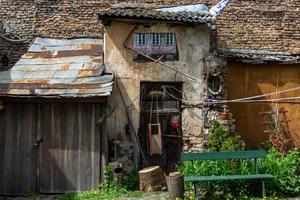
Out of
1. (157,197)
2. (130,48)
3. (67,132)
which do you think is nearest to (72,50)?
(130,48)

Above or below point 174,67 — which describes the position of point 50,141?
below

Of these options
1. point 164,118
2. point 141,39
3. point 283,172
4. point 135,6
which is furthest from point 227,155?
point 135,6

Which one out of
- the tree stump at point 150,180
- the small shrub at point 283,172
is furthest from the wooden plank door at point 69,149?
the small shrub at point 283,172

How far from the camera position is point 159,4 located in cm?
1529

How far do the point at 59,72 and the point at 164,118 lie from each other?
281 cm

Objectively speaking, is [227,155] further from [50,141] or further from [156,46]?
[50,141]

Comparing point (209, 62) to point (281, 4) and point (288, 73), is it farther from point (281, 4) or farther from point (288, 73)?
point (281, 4)

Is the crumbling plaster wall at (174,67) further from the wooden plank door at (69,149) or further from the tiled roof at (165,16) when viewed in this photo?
the wooden plank door at (69,149)

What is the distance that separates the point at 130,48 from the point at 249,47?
18.4 feet

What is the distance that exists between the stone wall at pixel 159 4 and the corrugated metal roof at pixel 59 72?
8.17 ft

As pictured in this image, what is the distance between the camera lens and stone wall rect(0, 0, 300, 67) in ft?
49.6

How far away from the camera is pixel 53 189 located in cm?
1041

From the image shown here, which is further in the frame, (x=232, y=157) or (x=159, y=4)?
(x=159, y=4)

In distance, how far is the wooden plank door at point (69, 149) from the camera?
10383mm
